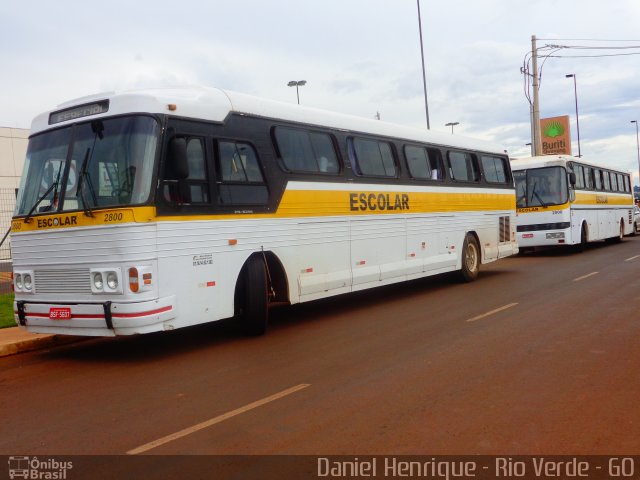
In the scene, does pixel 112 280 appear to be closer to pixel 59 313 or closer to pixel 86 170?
pixel 59 313

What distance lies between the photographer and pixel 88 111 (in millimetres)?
8516

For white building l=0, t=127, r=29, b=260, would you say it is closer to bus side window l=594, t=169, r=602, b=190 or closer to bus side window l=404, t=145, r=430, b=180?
bus side window l=404, t=145, r=430, b=180

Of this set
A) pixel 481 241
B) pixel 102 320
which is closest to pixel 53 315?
pixel 102 320

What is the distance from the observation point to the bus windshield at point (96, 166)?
798 centimetres

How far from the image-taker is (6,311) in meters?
12.6

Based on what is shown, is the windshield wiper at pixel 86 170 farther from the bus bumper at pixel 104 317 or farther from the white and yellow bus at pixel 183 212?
the bus bumper at pixel 104 317

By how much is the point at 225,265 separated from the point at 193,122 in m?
1.89

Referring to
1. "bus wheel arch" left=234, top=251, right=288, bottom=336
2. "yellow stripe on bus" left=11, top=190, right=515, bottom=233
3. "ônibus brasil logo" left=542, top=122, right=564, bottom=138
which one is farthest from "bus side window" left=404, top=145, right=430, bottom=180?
"ônibus brasil logo" left=542, top=122, right=564, bottom=138

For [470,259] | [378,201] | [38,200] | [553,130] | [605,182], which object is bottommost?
[470,259]

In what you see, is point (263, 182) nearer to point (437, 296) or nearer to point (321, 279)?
point (321, 279)

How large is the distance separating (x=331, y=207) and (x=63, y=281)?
14.7 feet

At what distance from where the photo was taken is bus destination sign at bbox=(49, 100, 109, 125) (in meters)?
8.39

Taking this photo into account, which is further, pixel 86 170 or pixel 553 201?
pixel 553 201
